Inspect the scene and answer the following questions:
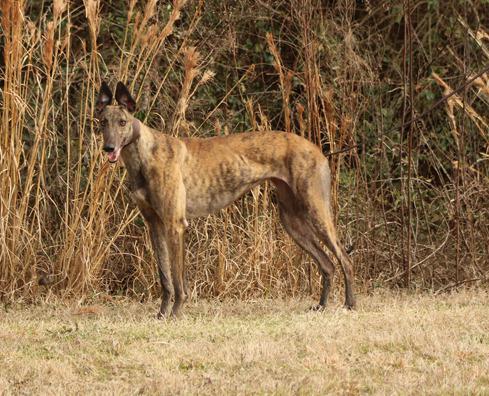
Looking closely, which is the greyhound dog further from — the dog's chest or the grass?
the grass

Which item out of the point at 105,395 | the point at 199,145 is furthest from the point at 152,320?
the point at 105,395

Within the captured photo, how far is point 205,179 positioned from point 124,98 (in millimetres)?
948

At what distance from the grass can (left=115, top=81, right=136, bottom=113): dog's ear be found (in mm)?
1467

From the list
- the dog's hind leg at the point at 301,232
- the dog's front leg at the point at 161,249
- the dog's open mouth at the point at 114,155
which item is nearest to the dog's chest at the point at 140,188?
the dog's front leg at the point at 161,249

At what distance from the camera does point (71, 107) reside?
10484 millimetres

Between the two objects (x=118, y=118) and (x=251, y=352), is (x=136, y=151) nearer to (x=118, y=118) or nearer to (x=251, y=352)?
(x=118, y=118)

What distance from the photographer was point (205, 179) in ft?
27.4

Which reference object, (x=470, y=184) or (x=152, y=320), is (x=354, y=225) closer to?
(x=470, y=184)

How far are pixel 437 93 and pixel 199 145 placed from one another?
170 inches

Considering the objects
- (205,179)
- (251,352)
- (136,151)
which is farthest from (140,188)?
(251,352)

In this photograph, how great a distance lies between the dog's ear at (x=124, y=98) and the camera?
25.4 feet

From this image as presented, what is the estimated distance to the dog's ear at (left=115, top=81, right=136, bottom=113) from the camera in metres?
7.73

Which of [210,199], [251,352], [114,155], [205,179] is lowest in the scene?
[251,352]

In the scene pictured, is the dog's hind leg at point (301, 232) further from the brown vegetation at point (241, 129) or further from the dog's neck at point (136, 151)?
the dog's neck at point (136, 151)
